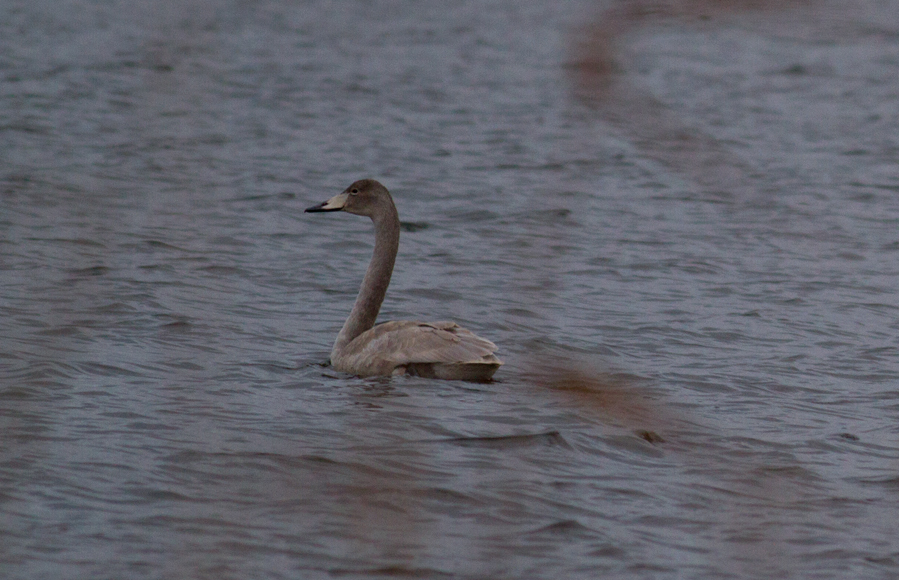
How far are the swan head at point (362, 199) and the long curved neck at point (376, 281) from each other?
5 centimetres

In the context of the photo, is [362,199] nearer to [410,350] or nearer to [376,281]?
[376,281]

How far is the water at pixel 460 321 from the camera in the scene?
2.38m

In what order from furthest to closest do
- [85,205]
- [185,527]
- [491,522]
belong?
[491,522] → [185,527] → [85,205]

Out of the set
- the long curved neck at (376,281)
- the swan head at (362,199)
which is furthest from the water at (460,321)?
the swan head at (362,199)

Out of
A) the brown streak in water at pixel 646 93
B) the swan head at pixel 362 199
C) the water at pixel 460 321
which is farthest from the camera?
the swan head at pixel 362 199

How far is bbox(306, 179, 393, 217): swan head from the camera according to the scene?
8758 millimetres

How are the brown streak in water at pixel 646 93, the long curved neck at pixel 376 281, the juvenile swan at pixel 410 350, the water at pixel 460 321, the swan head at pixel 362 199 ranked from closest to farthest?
the brown streak in water at pixel 646 93
the water at pixel 460 321
the juvenile swan at pixel 410 350
the long curved neck at pixel 376 281
the swan head at pixel 362 199

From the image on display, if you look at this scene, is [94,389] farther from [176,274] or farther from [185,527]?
[176,274]

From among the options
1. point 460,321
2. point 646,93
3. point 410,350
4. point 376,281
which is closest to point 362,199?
point 376,281

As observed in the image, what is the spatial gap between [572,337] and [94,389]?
3220 millimetres

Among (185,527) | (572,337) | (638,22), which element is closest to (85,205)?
(638,22)

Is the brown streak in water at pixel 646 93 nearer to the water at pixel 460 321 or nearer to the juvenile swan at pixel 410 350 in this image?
the water at pixel 460 321

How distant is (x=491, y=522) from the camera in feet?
17.4

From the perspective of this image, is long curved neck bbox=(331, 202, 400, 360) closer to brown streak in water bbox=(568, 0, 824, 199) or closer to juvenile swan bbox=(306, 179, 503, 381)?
juvenile swan bbox=(306, 179, 503, 381)
